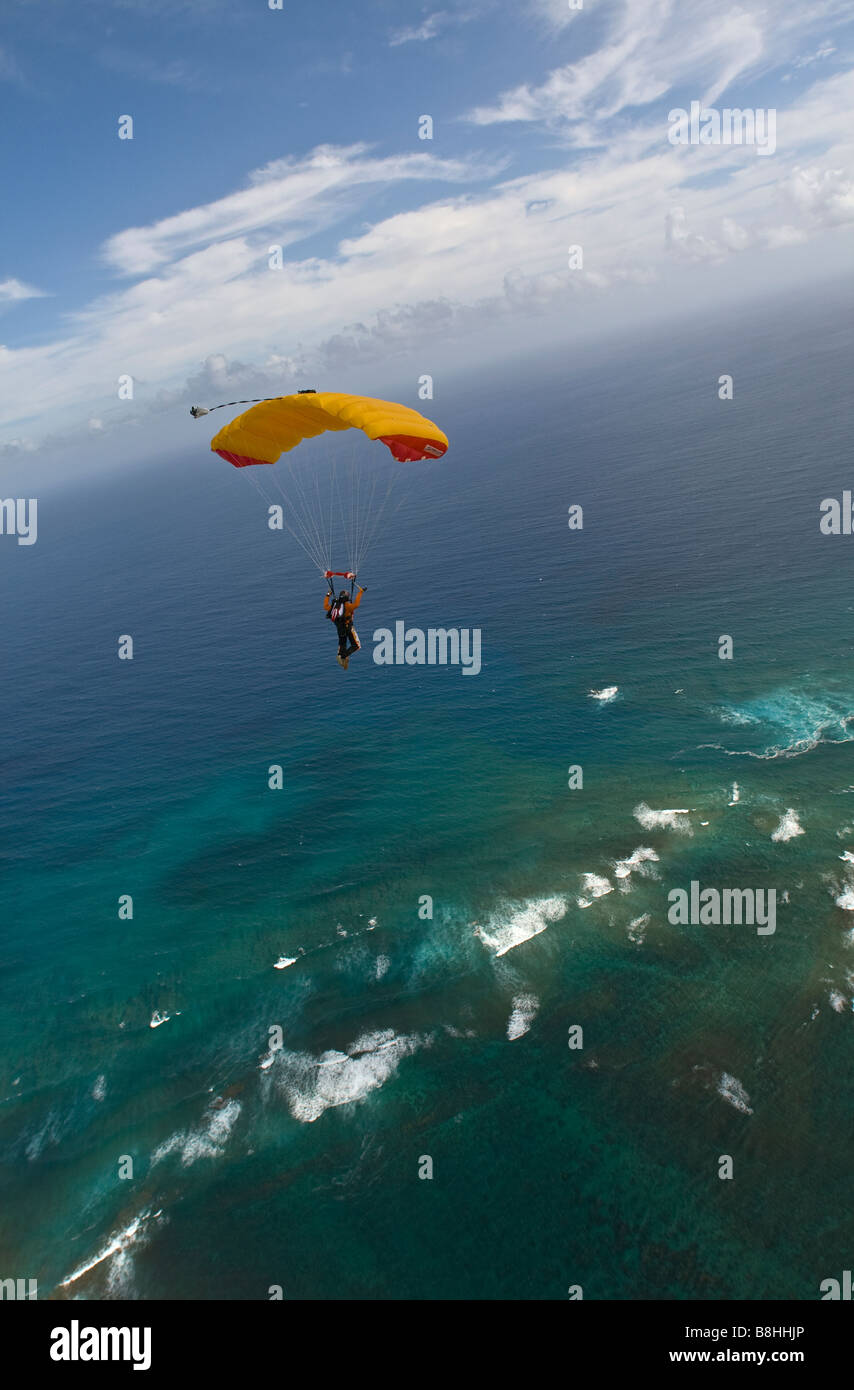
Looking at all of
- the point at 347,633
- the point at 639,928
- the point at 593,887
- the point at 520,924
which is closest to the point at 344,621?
the point at 347,633

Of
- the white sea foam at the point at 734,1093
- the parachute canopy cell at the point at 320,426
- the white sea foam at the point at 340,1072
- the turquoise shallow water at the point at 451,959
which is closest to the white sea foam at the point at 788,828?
the turquoise shallow water at the point at 451,959

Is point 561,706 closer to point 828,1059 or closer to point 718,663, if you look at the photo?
point 718,663

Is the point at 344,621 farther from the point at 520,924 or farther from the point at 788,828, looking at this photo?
the point at 788,828
